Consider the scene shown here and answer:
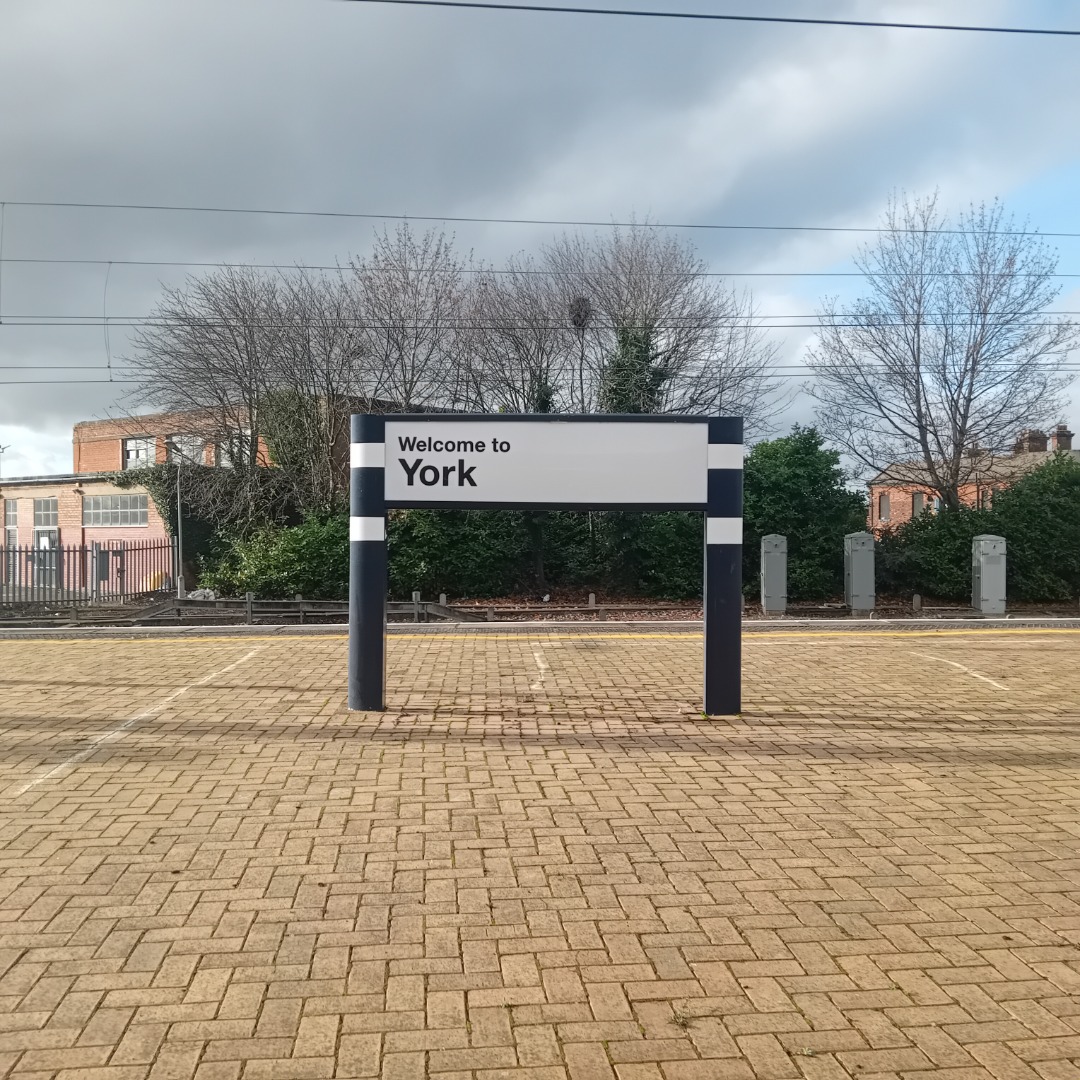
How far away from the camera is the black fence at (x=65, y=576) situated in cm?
2231

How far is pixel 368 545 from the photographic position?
8930 mm

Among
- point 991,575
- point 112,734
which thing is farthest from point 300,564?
point 991,575

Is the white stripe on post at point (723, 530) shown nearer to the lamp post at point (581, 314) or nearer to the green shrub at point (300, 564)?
the green shrub at point (300, 564)

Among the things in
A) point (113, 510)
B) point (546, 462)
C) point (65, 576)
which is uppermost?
point (113, 510)

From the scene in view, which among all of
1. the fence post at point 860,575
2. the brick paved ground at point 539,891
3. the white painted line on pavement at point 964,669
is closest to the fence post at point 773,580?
the fence post at point 860,575

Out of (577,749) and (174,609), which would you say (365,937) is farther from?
(174,609)

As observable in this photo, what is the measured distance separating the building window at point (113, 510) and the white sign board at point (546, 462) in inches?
1172

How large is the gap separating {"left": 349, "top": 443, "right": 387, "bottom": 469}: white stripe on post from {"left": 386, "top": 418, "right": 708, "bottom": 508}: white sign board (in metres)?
0.07

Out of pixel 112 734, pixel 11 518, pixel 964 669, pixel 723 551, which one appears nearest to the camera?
pixel 112 734

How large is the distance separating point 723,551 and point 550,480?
5.56ft

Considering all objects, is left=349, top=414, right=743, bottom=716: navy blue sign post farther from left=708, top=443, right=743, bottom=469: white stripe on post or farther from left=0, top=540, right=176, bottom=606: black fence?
left=0, top=540, right=176, bottom=606: black fence

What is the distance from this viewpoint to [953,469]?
85.4ft

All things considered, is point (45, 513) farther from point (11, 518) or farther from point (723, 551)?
point (723, 551)

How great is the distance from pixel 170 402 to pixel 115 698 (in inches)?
742
